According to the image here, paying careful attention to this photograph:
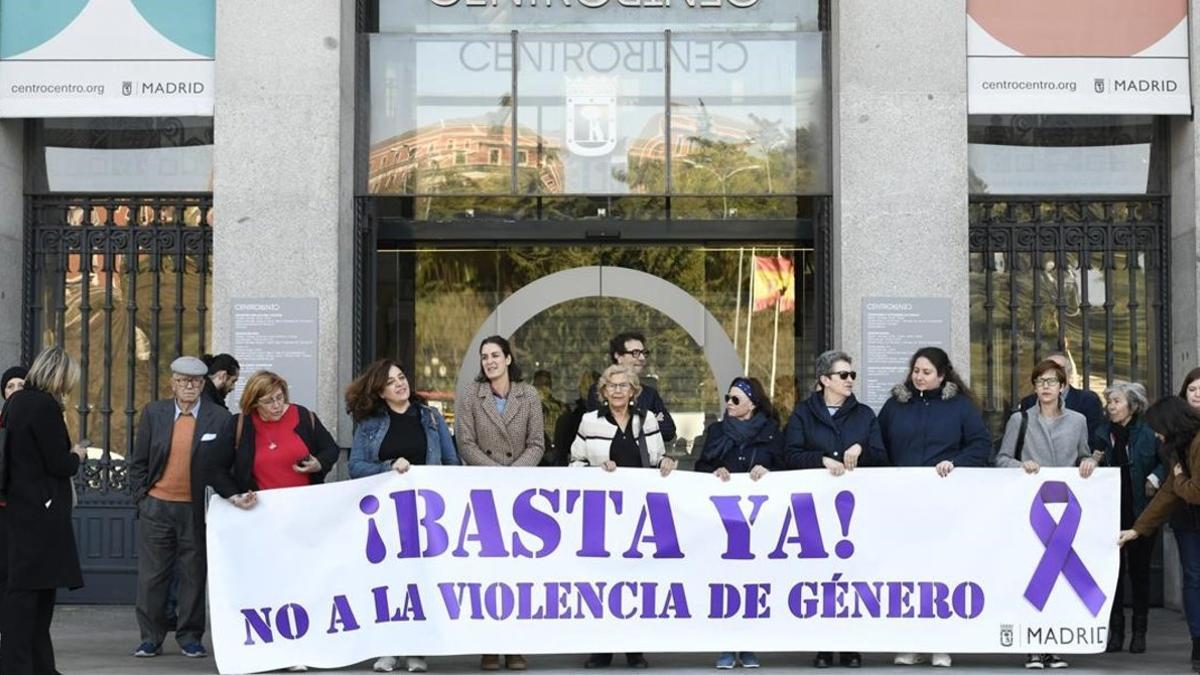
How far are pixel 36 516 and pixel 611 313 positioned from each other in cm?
616

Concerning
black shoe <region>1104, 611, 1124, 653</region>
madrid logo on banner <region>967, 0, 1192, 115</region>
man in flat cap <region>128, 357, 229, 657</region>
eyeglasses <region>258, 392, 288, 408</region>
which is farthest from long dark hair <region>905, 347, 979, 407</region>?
man in flat cap <region>128, 357, 229, 657</region>

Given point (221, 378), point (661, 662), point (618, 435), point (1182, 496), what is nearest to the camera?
point (1182, 496)

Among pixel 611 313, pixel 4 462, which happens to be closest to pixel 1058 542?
pixel 611 313

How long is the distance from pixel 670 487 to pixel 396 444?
159cm

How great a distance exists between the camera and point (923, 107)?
476 inches

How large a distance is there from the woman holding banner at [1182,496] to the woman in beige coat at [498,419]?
346cm

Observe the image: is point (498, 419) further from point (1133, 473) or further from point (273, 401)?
point (1133, 473)

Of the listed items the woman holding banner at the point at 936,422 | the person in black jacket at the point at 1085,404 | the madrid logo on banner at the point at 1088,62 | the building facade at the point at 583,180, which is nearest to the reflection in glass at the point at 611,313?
the building facade at the point at 583,180

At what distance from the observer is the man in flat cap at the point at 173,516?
10.4 meters

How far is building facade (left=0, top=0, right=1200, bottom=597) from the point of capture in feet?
39.6

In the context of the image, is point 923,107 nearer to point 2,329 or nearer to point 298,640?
point 298,640

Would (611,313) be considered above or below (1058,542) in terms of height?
above

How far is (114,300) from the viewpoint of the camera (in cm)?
1293

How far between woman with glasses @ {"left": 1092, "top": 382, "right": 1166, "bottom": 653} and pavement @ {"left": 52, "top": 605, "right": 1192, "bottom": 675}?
221mm
